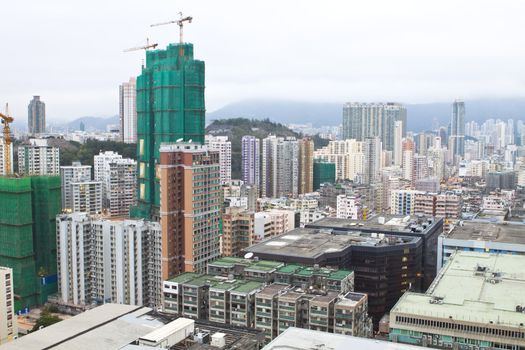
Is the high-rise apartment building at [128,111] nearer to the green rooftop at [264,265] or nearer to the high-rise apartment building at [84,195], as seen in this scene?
the high-rise apartment building at [84,195]

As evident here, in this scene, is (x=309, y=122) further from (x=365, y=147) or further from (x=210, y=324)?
(x=210, y=324)

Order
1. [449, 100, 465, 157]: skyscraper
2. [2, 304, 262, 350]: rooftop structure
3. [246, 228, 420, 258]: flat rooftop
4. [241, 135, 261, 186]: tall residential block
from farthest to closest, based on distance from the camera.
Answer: [449, 100, 465, 157]: skyscraper
[241, 135, 261, 186]: tall residential block
[246, 228, 420, 258]: flat rooftop
[2, 304, 262, 350]: rooftop structure

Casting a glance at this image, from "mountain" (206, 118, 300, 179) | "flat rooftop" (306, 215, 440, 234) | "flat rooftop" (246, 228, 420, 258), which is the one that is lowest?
"flat rooftop" (246, 228, 420, 258)

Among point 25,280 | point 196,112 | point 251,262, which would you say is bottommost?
point 25,280

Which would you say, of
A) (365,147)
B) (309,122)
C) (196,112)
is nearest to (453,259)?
(196,112)

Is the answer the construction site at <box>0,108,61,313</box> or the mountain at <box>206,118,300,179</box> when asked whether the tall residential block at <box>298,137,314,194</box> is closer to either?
the mountain at <box>206,118,300,179</box>

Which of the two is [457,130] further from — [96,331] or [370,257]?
[96,331]

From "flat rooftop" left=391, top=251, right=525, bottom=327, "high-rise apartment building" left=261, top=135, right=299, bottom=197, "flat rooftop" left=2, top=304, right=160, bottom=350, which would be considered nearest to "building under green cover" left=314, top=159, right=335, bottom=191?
"high-rise apartment building" left=261, top=135, right=299, bottom=197
